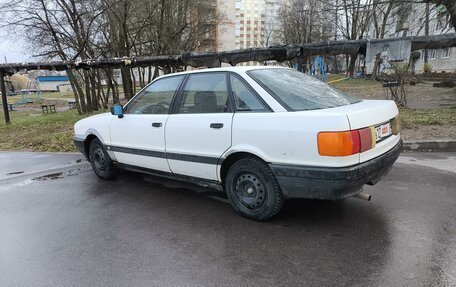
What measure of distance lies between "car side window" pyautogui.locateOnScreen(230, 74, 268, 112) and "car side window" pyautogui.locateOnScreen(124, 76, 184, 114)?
37.1 inches

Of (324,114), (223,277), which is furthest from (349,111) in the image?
(223,277)

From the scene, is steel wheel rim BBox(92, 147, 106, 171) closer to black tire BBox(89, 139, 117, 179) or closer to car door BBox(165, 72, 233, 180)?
black tire BBox(89, 139, 117, 179)

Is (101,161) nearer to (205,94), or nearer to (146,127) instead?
(146,127)

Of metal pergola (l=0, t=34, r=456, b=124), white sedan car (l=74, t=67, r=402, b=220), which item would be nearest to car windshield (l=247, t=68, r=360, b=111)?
white sedan car (l=74, t=67, r=402, b=220)

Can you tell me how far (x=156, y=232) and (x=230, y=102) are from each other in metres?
1.64

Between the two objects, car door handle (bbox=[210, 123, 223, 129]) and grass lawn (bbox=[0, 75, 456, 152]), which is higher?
car door handle (bbox=[210, 123, 223, 129])

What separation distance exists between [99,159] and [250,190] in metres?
3.12

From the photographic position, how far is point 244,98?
3816mm

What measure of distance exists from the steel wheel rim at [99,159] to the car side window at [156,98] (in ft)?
3.16

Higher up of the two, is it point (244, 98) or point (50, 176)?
point (244, 98)

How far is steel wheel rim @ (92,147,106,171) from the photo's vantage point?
565cm

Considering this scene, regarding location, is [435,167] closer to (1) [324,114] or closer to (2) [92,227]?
(1) [324,114]

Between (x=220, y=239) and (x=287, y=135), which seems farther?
(x=220, y=239)

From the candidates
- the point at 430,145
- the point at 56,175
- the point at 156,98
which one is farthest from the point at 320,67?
the point at 156,98
